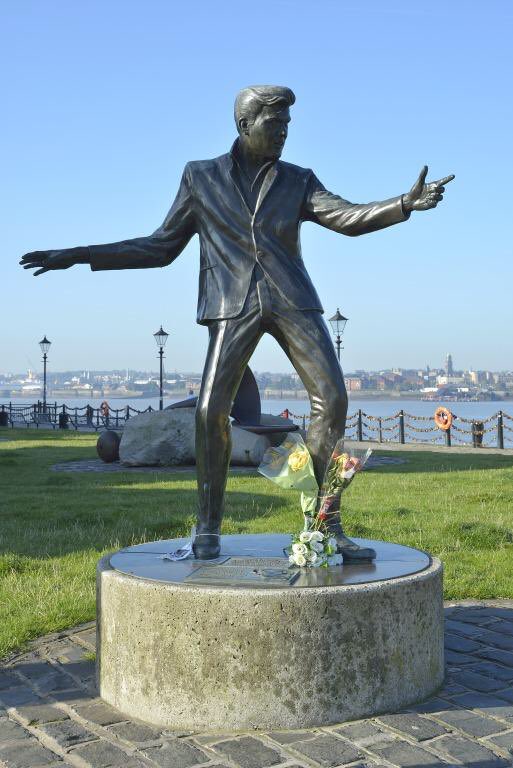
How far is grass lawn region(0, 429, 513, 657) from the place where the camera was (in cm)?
593

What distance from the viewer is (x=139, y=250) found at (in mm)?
4828

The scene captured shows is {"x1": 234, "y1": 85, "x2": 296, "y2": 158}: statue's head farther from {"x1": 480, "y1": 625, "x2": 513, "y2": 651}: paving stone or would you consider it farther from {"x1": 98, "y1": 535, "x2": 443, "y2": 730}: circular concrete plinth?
{"x1": 480, "y1": 625, "x2": 513, "y2": 651}: paving stone

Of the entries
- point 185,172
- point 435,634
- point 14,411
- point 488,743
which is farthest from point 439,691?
point 14,411

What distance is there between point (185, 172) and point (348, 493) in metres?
6.91

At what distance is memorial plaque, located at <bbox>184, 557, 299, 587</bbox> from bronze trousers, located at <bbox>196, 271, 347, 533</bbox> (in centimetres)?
37

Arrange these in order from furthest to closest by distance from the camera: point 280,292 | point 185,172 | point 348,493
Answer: point 348,493 → point 185,172 → point 280,292

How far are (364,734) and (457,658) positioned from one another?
121cm

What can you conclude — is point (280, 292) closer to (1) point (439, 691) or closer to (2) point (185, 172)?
(2) point (185, 172)

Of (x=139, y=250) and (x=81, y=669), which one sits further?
(x=139, y=250)

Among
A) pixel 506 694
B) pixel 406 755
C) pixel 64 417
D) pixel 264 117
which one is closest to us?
pixel 406 755

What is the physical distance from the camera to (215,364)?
4477 millimetres

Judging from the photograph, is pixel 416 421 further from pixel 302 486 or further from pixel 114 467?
pixel 302 486

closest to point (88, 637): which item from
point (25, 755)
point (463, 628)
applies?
point (25, 755)

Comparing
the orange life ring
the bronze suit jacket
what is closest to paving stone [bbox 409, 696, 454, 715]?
the bronze suit jacket
